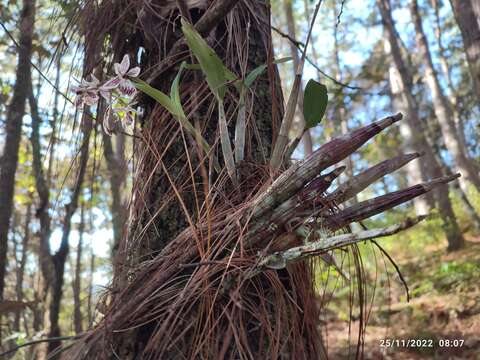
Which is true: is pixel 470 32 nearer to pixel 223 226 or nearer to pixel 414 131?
pixel 223 226

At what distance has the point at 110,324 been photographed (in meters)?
0.86

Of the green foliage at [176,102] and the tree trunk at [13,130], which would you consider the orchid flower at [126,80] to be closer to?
the green foliage at [176,102]

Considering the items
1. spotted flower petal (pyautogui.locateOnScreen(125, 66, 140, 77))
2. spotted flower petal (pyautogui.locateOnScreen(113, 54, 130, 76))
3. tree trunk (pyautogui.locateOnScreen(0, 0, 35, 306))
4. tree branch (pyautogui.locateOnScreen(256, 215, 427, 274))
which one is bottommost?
tree branch (pyautogui.locateOnScreen(256, 215, 427, 274))

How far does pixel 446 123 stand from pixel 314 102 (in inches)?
243

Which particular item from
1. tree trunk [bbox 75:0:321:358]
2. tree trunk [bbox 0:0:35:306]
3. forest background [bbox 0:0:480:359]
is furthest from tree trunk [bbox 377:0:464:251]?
tree trunk [bbox 75:0:321:358]

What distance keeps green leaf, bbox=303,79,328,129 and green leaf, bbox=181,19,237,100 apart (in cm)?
21

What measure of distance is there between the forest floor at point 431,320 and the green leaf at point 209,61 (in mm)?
2743

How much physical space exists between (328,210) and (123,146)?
1125 mm

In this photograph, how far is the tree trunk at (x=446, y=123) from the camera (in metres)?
5.81

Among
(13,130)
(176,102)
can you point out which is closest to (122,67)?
(176,102)

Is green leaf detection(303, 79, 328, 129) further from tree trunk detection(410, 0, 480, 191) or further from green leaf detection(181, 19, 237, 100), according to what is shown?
tree trunk detection(410, 0, 480, 191)

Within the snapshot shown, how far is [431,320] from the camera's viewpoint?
172 inches

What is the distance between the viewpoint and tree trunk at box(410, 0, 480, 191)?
5.81 metres

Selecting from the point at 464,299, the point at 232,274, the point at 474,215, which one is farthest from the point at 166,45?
the point at 474,215
